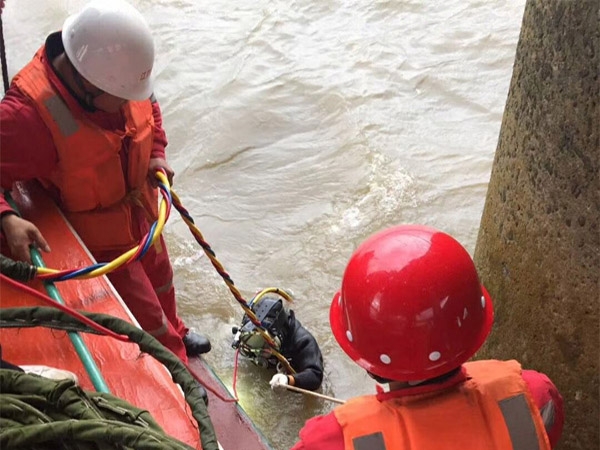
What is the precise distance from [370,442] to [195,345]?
1.83m

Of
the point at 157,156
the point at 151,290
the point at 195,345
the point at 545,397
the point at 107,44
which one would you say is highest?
the point at 107,44

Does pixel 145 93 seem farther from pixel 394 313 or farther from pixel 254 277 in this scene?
pixel 254 277

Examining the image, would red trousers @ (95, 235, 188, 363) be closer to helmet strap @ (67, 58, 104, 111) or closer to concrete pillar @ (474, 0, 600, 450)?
helmet strap @ (67, 58, 104, 111)

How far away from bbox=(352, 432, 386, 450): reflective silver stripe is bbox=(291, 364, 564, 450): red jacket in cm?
5

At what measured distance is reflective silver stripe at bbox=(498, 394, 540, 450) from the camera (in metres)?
1.57

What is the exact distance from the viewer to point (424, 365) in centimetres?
165

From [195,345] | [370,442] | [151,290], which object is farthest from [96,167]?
[370,442]

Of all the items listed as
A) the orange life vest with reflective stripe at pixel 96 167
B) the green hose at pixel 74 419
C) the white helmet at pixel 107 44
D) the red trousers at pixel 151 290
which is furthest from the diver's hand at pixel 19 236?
the green hose at pixel 74 419

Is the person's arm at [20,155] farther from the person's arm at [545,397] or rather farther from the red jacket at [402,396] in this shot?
the person's arm at [545,397]

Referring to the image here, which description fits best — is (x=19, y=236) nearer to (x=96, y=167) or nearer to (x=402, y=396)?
(x=96, y=167)

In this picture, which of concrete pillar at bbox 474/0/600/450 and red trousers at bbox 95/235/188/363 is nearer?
concrete pillar at bbox 474/0/600/450

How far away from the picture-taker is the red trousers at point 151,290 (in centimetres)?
261

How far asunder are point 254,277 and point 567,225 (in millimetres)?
2309

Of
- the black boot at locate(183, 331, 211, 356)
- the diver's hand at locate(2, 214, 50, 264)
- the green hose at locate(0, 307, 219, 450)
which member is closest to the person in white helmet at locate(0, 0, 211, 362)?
the diver's hand at locate(2, 214, 50, 264)
